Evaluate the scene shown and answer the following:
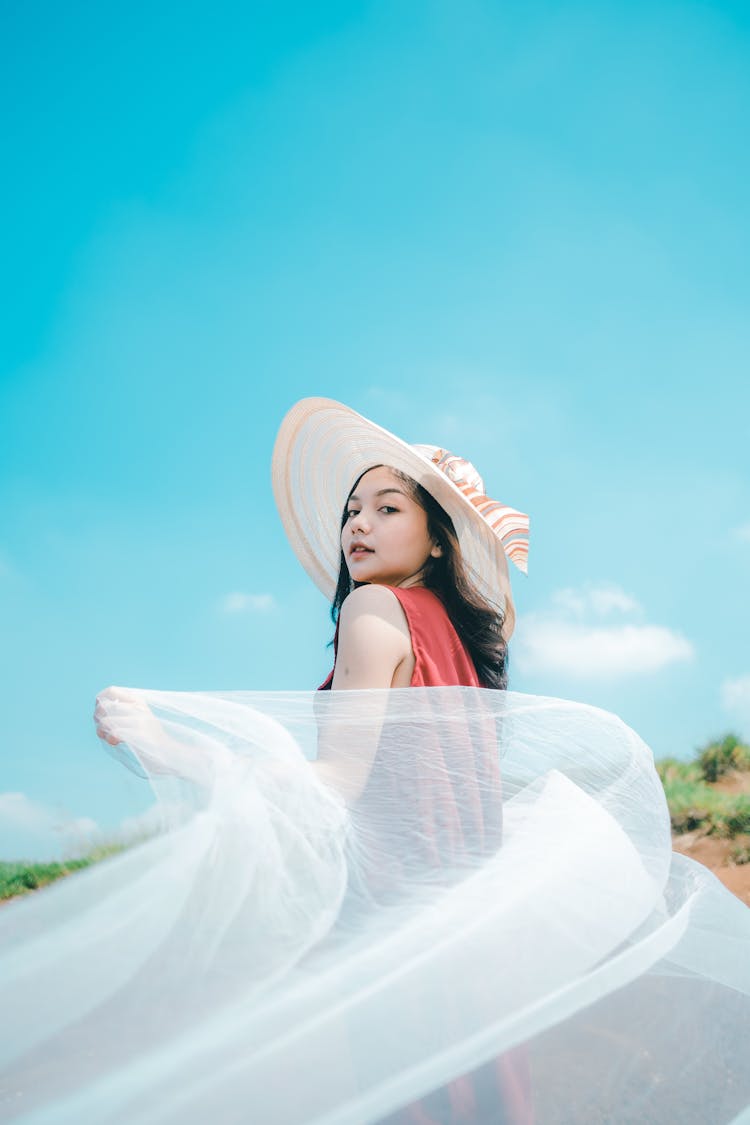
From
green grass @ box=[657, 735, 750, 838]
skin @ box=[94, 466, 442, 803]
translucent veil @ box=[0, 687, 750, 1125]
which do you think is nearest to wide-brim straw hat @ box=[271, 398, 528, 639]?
skin @ box=[94, 466, 442, 803]

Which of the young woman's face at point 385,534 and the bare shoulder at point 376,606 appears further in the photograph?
the young woman's face at point 385,534

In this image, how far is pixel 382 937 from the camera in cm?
194

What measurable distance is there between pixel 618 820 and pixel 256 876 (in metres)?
1.20

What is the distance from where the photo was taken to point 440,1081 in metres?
1.79

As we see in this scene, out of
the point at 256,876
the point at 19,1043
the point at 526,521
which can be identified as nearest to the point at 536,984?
the point at 256,876

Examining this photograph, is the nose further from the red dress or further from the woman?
the red dress

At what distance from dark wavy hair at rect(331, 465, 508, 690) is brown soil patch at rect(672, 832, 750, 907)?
5.20 meters

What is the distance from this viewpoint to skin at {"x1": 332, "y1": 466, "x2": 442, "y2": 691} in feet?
8.21

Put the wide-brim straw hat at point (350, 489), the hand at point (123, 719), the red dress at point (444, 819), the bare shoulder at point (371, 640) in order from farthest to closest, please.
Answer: the wide-brim straw hat at point (350, 489) < the bare shoulder at point (371, 640) < the hand at point (123, 719) < the red dress at point (444, 819)

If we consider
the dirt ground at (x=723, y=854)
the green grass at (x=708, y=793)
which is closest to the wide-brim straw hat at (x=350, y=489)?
the dirt ground at (x=723, y=854)

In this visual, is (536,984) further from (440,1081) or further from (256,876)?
(256,876)

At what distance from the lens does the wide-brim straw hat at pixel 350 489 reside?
287cm

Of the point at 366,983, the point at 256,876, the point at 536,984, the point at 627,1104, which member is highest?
the point at 256,876

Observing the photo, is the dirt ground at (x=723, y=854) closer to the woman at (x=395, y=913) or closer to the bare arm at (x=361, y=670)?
the woman at (x=395, y=913)
